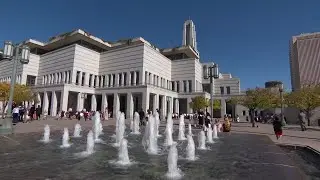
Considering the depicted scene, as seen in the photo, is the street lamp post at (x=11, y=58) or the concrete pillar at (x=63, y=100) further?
the concrete pillar at (x=63, y=100)

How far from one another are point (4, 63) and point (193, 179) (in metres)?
76.8

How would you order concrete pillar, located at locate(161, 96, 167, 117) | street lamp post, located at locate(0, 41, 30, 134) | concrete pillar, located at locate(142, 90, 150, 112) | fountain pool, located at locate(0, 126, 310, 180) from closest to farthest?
fountain pool, located at locate(0, 126, 310, 180), street lamp post, located at locate(0, 41, 30, 134), concrete pillar, located at locate(142, 90, 150, 112), concrete pillar, located at locate(161, 96, 167, 117)

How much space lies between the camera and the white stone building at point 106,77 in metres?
49.8

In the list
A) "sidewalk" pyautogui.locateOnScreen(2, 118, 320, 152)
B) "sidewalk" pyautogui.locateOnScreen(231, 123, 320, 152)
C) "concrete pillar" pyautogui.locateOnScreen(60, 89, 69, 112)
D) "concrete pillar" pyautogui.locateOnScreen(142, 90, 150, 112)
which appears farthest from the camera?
"concrete pillar" pyautogui.locateOnScreen(60, 89, 69, 112)

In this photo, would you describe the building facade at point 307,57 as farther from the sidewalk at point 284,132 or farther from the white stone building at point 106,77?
the sidewalk at point 284,132

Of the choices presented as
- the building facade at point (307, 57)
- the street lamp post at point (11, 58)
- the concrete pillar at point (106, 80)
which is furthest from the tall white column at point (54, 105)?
the building facade at point (307, 57)

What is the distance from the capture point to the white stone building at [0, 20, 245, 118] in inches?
1959

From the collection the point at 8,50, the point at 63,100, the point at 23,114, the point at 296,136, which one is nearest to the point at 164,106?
the point at 63,100

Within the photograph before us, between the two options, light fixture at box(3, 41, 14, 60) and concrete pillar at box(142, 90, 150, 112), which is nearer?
light fixture at box(3, 41, 14, 60)

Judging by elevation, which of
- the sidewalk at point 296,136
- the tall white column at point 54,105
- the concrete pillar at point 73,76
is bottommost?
the sidewalk at point 296,136

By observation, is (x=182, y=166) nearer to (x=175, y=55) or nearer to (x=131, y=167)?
(x=131, y=167)

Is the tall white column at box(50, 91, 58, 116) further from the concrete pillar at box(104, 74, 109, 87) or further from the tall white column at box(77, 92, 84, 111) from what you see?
Result: the concrete pillar at box(104, 74, 109, 87)

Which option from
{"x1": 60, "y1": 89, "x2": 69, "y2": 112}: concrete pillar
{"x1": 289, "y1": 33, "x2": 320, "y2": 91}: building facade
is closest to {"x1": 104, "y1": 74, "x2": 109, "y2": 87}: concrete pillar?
{"x1": 60, "y1": 89, "x2": 69, "y2": 112}: concrete pillar

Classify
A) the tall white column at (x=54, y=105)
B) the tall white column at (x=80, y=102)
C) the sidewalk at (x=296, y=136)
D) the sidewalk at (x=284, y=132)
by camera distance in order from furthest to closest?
the tall white column at (x=80, y=102) < the tall white column at (x=54, y=105) < the sidewalk at (x=284, y=132) < the sidewalk at (x=296, y=136)
